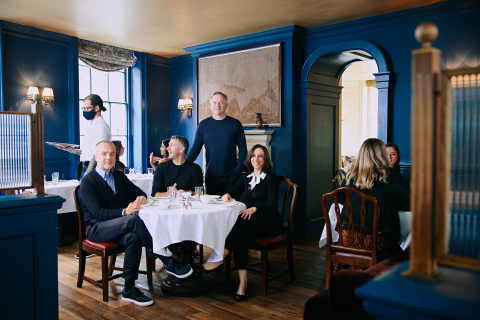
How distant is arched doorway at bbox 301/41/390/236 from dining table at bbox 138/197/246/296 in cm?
264

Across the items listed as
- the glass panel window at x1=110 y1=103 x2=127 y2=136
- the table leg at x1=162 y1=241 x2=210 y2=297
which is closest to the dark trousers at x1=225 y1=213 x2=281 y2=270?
the table leg at x1=162 y1=241 x2=210 y2=297

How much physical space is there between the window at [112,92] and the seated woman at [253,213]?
384 cm

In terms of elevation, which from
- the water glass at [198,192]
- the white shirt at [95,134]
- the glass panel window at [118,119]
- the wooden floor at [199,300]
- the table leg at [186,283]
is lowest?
the wooden floor at [199,300]

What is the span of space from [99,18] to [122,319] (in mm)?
3875

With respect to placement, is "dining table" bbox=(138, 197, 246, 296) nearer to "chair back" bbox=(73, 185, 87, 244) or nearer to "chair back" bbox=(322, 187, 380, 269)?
"chair back" bbox=(73, 185, 87, 244)

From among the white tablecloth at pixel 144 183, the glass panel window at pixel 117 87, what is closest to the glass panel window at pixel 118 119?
the glass panel window at pixel 117 87

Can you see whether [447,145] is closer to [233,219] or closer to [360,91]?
[233,219]

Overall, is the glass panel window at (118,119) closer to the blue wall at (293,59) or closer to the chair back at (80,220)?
the blue wall at (293,59)

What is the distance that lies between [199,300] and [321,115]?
353cm

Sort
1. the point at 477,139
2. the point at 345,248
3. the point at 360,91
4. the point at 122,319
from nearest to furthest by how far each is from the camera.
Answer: the point at 477,139, the point at 122,319, the point at 345,248, the point at 360,91

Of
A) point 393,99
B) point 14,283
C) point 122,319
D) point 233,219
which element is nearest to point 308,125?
point 393,99

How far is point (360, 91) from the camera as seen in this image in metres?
12.1

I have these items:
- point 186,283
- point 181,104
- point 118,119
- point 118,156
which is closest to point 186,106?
point 181,104

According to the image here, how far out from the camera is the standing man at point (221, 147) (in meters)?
4.31
